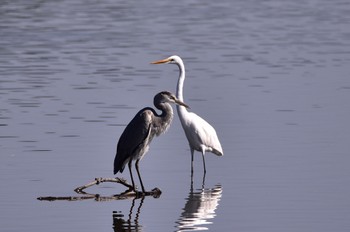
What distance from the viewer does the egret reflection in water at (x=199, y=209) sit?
12.6 meters

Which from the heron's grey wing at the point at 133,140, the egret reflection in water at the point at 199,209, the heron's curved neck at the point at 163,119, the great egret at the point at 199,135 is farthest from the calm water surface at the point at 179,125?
the heron's curved neck at the point at 163,119

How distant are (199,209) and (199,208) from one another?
6cm

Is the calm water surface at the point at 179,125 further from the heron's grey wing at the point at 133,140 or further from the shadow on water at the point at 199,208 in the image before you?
the heron's grey wing at the point at 133,140

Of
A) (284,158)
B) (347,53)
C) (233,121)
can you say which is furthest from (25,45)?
(284,158)

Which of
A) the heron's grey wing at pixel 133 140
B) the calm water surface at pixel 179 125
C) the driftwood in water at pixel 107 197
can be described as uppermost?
the heron's grey wing at pixel 133 140

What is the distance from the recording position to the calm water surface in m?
13.2

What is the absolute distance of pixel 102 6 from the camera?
46.9 metres

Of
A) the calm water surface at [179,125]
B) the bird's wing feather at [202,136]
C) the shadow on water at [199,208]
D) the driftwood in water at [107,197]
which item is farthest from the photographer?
the bird's wing feather at [202,136]

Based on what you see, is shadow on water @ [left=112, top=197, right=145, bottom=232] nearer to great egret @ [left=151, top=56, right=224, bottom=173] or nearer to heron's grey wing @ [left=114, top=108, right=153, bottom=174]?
heron's grey wing @ [left=114, top=108, right=153, bottom=174]

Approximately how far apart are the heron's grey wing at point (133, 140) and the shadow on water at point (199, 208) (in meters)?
0.90

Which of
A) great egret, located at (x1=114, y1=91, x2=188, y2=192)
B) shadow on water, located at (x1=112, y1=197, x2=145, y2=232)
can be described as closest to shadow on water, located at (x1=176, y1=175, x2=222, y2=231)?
shadow on water, located at (x1=112, y1=197, x2=145, y2=232)

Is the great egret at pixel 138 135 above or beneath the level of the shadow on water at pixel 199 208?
above

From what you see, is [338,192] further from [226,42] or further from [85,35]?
[85,35]

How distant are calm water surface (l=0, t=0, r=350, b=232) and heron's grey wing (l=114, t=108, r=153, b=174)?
1.60ft
